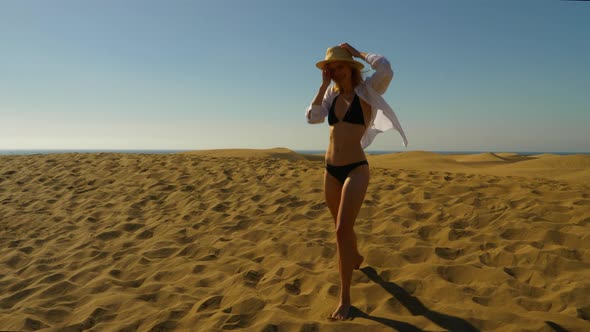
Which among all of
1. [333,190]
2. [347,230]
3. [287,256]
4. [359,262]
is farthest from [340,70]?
[287,256]

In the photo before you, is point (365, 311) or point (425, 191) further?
point (425, 191)

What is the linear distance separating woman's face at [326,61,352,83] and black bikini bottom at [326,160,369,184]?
725 millimetres

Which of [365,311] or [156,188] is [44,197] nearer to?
[156,188]

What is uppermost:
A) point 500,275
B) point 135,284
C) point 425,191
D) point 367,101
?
point 367,101

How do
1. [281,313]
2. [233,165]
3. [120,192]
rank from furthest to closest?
[233,165] < [120,192] < [281,313]

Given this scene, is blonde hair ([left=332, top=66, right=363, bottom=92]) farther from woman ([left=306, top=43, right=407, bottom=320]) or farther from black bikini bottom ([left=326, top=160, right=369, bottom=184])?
black bikini bottom ([left=326, top=160, right=369, bottom=184])

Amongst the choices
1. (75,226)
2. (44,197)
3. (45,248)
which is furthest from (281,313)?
(44,197)

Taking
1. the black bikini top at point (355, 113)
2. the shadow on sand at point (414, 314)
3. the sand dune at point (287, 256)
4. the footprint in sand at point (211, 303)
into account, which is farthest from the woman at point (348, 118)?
the footprint in sand at point (211, 303)

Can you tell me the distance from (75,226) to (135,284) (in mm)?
2499

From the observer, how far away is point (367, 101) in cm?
328

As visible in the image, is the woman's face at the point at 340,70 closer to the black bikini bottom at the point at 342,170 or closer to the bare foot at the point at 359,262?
the black bikini bottom at the point at 342,170

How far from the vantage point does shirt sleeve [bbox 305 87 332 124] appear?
3457 mm

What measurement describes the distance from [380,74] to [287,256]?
2194mm

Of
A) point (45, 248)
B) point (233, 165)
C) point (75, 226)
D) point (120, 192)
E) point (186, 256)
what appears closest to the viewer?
point (186, 256)
